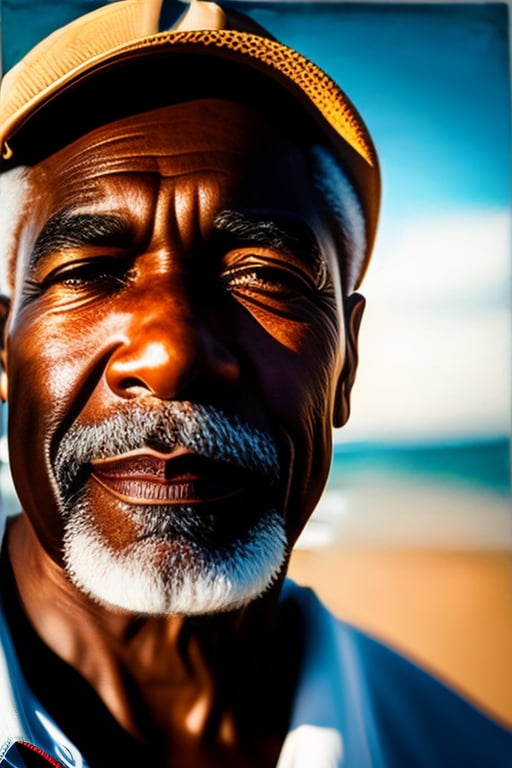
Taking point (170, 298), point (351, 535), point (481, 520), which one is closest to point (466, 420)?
point (481, 520)

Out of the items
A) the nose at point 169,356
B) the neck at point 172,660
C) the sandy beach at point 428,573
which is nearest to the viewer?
the nose at point 169,356

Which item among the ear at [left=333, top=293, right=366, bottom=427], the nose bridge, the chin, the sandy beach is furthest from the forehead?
the sandy beach

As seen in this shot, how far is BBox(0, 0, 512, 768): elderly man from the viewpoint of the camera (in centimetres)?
104

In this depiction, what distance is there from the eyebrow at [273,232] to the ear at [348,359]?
172mm

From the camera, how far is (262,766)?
1.19 meters

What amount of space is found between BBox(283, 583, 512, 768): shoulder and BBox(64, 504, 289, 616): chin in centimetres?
23

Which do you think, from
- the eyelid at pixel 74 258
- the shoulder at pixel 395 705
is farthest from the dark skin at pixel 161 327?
the shoulder at pixel 395 705

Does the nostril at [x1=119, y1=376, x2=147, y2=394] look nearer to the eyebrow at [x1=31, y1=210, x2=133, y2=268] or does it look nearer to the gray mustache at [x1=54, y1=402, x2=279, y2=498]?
the gray mustache at [x1=54, y1=402, x2=279, y2=498]

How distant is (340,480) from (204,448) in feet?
1.25

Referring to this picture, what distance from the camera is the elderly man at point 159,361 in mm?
1037

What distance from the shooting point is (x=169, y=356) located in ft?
3.32

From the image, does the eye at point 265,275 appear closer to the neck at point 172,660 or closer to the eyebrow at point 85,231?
the eyebrow at point 85,231

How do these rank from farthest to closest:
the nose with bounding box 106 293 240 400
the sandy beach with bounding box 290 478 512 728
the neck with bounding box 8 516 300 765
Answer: the sandy beach with bounding box 290 478 512 728 < the neck with bounding box 8 516 300 765 < the nose with bounding box 106 293 240 400

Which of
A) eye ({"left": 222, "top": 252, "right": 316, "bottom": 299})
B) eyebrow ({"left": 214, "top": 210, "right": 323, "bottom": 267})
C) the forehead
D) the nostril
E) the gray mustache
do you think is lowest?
the gray mustache
